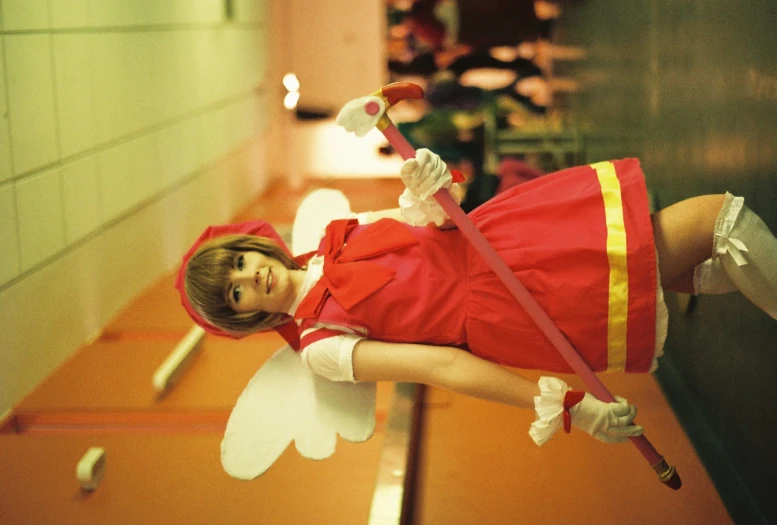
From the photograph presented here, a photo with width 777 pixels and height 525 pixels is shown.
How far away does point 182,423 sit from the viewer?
2.49 metres

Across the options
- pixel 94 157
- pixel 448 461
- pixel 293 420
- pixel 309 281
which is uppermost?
pixel 94 157

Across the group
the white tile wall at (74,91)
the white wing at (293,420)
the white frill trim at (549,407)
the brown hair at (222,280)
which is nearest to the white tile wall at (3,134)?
the white tile wall at (74,91)

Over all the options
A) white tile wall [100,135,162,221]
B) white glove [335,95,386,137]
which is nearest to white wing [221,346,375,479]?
white glove [335,95,386,137]

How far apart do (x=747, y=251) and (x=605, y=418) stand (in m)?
0.41

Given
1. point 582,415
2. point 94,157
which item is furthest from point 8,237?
point 582,415

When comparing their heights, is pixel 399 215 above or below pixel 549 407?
above

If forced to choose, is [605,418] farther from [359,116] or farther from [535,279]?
[359,116]

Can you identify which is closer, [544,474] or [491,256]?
[491,256]

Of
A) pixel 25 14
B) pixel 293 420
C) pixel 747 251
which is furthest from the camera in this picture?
pixel 25 14

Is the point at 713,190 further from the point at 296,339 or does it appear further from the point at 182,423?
the point at 182,423

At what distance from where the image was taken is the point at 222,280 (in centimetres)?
179

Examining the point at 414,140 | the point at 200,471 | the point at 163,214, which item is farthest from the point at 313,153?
the point at 200,471

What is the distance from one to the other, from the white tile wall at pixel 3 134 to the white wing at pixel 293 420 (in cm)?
113

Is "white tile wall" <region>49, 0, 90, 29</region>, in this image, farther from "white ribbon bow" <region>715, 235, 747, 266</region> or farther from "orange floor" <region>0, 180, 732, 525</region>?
"white ribbon bow" <region>715, 235, 747, 266</region>
